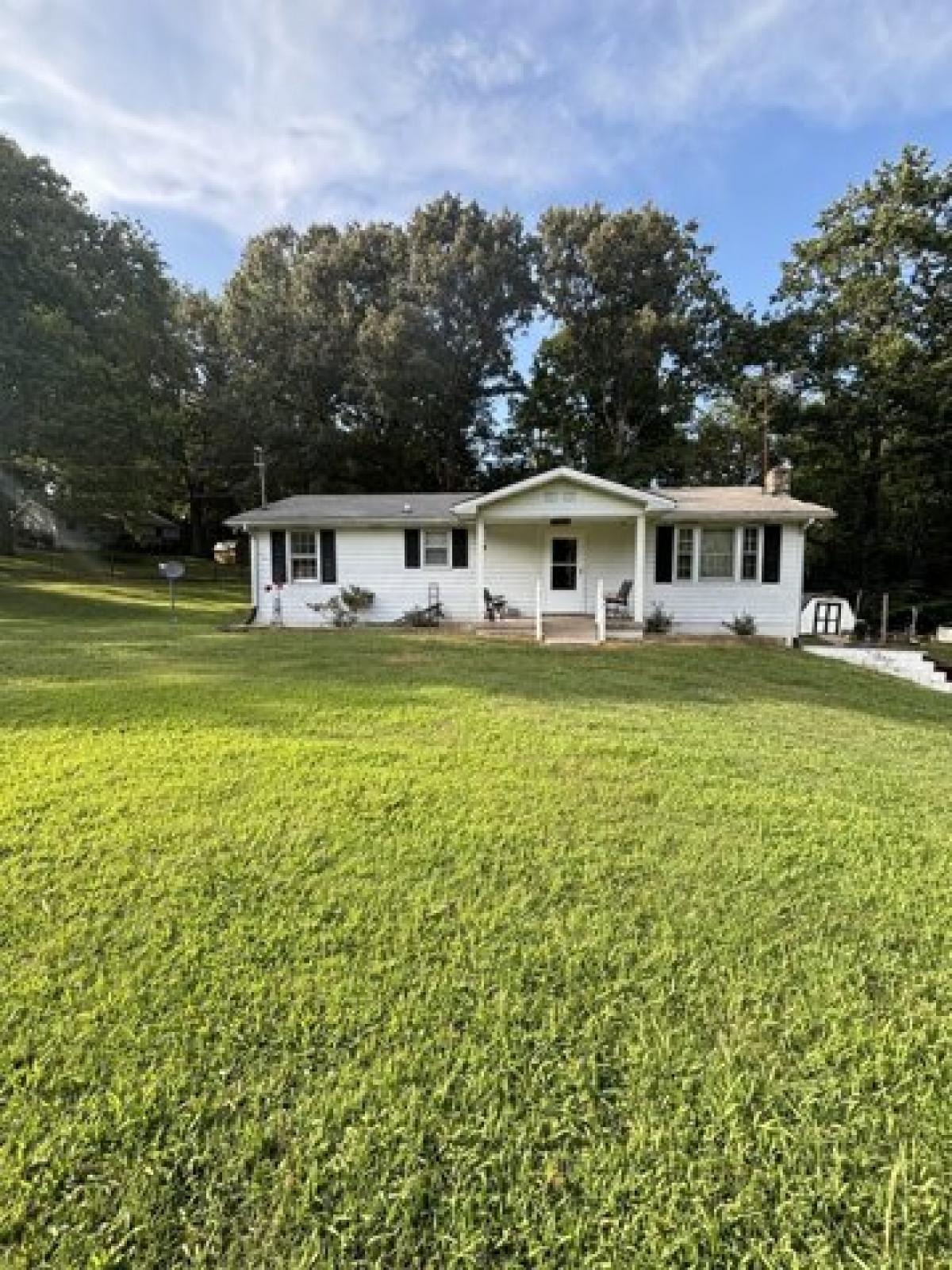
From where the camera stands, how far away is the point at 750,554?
1406cm

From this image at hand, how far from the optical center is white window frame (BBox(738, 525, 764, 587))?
13945mm

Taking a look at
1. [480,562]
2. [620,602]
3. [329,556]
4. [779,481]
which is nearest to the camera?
[620,602]

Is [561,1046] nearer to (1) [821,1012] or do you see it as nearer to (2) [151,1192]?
(1) [821,1012]

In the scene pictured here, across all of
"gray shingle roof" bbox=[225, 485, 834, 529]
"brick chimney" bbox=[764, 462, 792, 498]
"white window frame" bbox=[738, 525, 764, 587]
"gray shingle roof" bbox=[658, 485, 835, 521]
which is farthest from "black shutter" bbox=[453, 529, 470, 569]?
"brick chimney" bbox=[764, 462, 792, 498]

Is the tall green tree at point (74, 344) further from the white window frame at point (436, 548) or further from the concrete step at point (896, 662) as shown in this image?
the concrete step at point (896, 662)

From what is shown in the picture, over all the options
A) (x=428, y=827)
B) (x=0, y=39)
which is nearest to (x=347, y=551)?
(x=0, y=39)

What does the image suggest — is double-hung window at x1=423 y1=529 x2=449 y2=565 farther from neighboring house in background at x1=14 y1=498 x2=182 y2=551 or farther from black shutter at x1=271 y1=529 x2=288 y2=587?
neighboring house in background at x1=14 y1=498 x2=182 y2=551

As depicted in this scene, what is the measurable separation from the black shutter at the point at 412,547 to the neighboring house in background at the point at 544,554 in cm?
3

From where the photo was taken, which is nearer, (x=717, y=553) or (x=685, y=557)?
(x=717, y=553)

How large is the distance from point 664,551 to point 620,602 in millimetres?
1729

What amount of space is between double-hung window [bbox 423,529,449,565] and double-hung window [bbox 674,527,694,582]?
5.26m

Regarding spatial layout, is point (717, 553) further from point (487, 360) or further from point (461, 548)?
point (487, 360)

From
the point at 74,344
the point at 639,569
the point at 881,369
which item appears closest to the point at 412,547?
the point at 639,569

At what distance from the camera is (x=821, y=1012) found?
8.12 ft
